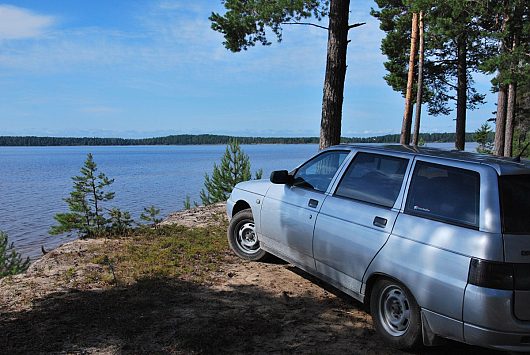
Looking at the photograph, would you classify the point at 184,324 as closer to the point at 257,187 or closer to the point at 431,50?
the point at 257,187

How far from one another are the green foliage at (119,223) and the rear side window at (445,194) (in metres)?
6.31

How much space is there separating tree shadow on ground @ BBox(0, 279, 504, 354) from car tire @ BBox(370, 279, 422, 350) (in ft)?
0.47

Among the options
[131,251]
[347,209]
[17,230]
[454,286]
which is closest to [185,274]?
[131,251]

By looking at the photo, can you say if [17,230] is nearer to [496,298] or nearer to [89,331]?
[89,331]

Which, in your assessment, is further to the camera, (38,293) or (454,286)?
(38,293)

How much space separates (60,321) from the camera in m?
4.61

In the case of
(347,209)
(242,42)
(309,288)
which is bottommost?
(309,288)

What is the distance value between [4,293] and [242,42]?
28.3 ft

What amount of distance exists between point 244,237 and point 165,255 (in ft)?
4.05

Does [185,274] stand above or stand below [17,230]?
above

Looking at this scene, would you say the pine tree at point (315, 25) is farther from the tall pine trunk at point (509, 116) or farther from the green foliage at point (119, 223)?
the tall pine trunk at point (509, 116)

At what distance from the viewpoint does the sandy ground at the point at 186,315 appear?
13.4 feet

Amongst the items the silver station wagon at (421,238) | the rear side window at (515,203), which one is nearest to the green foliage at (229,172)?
the silver station wagon at (421,238)

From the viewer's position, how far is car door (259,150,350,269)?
16.7ft
